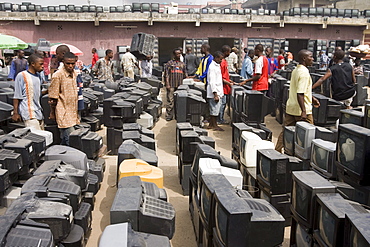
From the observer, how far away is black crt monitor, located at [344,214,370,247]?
6.68 ft

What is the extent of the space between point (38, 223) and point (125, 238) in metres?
0.67

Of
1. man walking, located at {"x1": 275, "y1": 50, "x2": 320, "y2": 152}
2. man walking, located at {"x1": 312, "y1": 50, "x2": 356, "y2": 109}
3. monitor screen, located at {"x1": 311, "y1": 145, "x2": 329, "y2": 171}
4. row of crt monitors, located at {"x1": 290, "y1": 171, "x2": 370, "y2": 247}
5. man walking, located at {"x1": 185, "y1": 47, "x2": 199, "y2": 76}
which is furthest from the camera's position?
man walking, located at {"x1": 185, "y1": 47, "x2": 199, "y2": 76}

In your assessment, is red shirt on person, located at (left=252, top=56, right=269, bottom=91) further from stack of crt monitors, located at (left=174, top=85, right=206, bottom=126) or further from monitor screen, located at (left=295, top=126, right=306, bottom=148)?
monitor screen, located at (left=295, top=126, right=306, bottom=148)

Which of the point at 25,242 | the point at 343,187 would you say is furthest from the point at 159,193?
the point at 343,187

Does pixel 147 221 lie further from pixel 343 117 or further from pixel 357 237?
pixel 343 117

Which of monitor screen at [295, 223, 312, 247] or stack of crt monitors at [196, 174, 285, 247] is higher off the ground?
stack of crt monitors at [196, 174, 285, 247]

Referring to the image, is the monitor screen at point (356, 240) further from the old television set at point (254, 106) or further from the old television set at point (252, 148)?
the old television set at point (254, 106)

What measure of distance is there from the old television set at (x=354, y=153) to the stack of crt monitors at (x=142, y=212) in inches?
67.0

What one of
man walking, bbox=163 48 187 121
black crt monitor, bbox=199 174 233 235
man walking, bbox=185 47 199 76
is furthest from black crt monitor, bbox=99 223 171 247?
man walking, bbox=185 47 199 76

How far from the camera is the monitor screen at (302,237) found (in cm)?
288

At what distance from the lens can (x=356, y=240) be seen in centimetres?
213

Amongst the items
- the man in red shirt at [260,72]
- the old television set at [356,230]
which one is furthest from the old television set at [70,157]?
the man in red shirt at [260,72]

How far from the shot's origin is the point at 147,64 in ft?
39.2

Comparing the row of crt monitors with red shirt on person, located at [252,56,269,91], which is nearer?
the row of crt monitors
